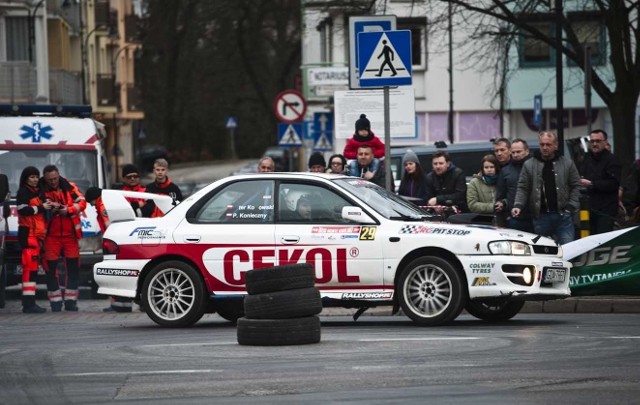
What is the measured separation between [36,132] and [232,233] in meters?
9.32

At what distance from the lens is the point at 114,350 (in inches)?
517

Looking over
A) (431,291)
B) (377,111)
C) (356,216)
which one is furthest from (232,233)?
(377,111)

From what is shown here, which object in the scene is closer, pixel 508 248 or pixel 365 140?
pixel 508 248

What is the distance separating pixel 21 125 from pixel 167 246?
29.5 feet

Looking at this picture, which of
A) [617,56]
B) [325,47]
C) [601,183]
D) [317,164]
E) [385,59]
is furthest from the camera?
[325,47]

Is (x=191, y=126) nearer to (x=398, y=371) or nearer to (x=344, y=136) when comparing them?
(x=344, y=136)

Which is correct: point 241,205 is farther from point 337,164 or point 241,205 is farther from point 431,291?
point 337,164

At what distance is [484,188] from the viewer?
1928 cm

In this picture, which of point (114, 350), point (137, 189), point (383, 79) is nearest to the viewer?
point (114, 350)

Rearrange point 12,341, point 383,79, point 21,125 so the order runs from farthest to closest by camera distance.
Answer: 1. point 21,125
2. point 383,79
3. point 12,341

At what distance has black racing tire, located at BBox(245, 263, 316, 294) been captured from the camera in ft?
43.8

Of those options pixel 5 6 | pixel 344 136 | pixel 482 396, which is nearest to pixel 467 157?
pixel 344 136

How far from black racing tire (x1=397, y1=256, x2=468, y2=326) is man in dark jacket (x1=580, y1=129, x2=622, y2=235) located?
18.4ft

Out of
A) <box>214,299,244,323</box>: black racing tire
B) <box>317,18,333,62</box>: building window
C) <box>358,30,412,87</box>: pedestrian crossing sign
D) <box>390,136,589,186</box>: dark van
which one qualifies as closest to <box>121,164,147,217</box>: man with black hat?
<box>358,30,412,87</box>: pedestrian crossing sign
